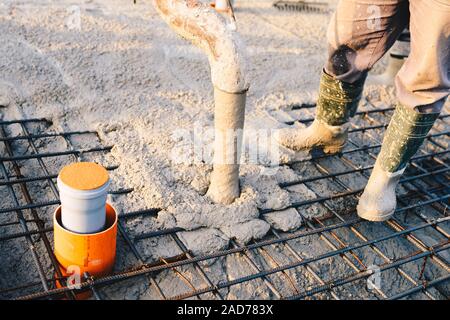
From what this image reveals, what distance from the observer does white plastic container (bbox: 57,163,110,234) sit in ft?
6.55

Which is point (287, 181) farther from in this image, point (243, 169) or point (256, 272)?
point (256, 272)

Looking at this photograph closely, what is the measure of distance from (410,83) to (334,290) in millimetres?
1104

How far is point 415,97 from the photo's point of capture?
2.61 m

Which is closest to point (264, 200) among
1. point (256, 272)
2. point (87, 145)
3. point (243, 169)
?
point (243, 169)

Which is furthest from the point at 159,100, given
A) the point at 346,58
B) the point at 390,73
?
the point at 390,73

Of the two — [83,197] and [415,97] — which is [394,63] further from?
[83,197]

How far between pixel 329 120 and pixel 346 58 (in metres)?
0.41

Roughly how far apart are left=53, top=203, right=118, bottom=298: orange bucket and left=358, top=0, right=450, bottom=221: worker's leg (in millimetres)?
1418

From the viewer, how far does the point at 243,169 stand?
118 inches

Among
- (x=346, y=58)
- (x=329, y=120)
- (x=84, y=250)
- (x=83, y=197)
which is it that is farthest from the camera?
(x=329, y=120)

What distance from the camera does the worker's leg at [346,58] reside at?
9.08 ft

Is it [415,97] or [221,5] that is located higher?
[221,5]

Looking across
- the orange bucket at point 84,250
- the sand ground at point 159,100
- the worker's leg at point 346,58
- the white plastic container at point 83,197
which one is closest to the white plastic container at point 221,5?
the worker's leg at point 346,58
